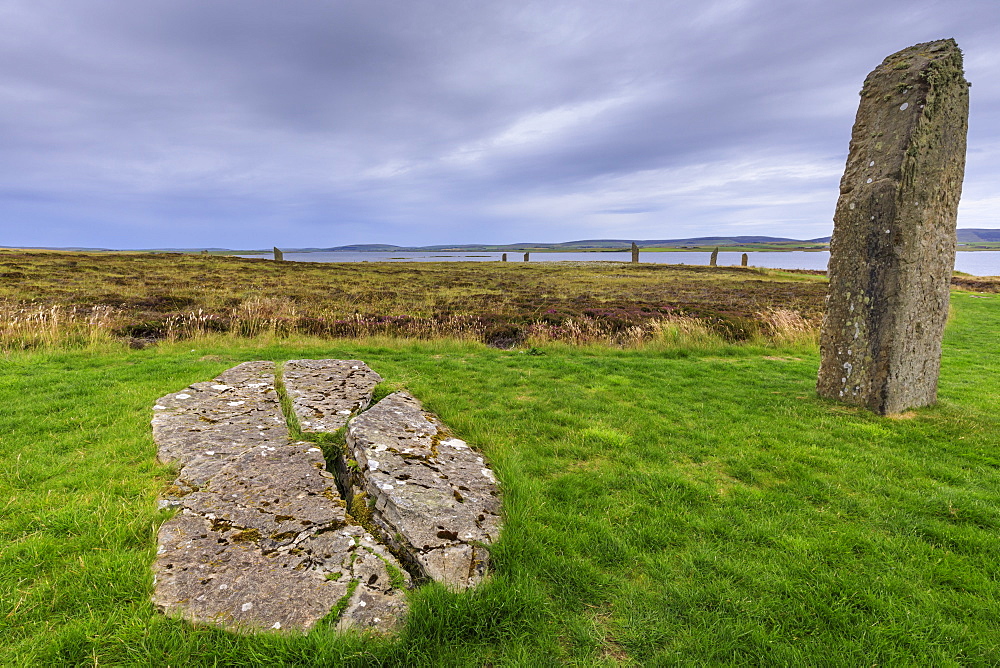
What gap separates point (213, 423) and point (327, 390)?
5.07ft

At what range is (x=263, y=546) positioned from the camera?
2.96 m

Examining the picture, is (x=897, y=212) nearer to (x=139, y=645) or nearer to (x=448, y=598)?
(x=448, y=598)

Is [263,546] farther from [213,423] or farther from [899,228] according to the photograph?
[899,228]

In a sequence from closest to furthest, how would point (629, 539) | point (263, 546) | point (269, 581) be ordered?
point (269, 581)
point (263, 546)
point (629, 539)

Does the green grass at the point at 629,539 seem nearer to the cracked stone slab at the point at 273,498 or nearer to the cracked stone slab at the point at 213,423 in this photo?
the cracked stone slab at the point at 213,423

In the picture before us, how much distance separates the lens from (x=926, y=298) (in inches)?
245

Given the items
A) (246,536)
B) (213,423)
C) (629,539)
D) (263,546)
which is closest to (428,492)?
(263,546)

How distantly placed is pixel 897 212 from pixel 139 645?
888 centimetres

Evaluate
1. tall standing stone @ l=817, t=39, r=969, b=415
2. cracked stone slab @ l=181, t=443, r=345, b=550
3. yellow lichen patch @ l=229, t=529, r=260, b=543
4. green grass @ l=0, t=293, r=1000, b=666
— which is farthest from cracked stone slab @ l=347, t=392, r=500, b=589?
tall standing stone @ l=817, t=39, r=969, b=415

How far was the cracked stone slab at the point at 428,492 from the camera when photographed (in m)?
3.02

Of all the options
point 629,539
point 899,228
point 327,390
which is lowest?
point 629,539

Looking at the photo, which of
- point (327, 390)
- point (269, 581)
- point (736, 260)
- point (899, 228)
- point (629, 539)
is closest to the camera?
point (269, 581)

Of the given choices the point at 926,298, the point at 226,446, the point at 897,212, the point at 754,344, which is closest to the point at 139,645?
the point at 226,446

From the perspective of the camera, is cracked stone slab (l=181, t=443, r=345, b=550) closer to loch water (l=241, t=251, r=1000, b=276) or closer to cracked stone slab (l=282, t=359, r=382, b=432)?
cracked stone slab (l=282, t=359, r=382, b=432)
